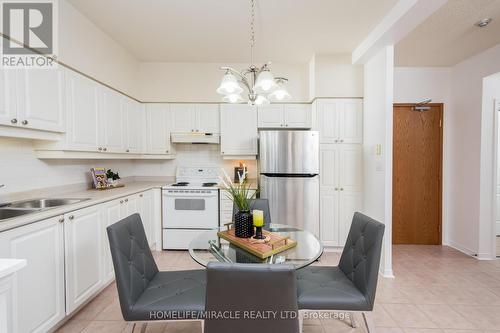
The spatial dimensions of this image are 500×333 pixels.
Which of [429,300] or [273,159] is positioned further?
[273,159]

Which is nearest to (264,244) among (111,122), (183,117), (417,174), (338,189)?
(338,189)

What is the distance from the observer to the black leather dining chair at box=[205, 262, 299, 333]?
0.93 m

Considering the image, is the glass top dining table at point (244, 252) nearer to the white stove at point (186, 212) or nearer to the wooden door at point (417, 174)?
the white stove at point (186, 212)

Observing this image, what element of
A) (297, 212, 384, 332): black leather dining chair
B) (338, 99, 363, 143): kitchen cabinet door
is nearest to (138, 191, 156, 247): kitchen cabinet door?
(297, 212, 384, 332): black leather dining chair

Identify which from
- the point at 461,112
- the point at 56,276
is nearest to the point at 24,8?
the point at 56,276

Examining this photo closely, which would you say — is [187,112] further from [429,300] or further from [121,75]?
[429,300]

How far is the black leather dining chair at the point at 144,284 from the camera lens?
4.50 ft

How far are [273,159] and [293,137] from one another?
0.38 m

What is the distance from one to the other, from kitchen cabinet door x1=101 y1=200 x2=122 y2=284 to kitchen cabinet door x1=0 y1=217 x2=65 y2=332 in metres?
0.50

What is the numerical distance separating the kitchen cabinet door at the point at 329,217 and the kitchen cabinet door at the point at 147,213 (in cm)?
234

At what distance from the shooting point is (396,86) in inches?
141

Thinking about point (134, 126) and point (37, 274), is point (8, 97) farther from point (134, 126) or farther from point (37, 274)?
point (134, 126)

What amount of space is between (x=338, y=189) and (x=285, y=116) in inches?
51.6

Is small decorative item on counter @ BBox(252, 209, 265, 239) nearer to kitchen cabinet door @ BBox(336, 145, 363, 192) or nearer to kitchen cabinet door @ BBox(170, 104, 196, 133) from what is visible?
kitchen cabinet door @ BBox(336, 145, 363, 192)
